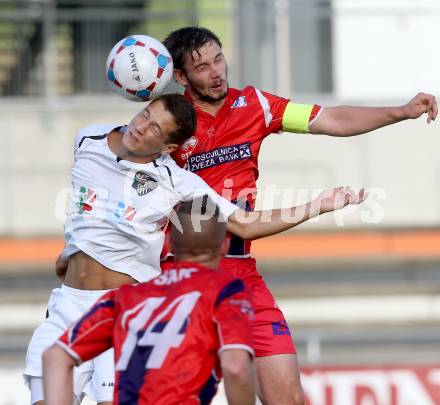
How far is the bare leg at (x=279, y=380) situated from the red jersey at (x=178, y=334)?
2.00 m

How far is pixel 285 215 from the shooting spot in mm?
5375

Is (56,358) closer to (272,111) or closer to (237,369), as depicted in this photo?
(237,369)

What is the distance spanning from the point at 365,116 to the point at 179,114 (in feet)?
4.02

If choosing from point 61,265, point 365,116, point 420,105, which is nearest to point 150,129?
point 61,265

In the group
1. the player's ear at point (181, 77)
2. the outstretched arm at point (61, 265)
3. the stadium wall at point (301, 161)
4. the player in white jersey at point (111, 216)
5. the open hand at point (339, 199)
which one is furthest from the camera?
the stadium wall at point (301, 161)

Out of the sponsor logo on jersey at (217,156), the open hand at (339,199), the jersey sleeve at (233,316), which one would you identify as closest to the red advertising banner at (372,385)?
the sponsor logo on jersey at (217,156)

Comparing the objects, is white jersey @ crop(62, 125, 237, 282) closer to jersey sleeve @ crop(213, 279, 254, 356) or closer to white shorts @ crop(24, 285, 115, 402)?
white shorts @ crop(24, 285, 115, 402)

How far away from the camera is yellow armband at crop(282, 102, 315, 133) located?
6.29 m

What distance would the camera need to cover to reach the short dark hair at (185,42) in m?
6.14

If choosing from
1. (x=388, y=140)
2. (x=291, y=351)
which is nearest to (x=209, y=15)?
(x=388, y=140)

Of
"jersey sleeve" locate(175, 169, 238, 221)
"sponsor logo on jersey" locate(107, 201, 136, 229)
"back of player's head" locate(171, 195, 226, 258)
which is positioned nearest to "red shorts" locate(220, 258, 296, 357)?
"jersey sleeve" locate(175, 169, 238, 221)

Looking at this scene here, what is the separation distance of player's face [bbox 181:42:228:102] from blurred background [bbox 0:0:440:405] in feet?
19.6

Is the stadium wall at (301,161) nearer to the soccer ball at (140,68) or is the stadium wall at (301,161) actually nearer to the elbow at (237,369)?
the soccer ball at (140,68)

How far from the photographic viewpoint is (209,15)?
13.7 metres
